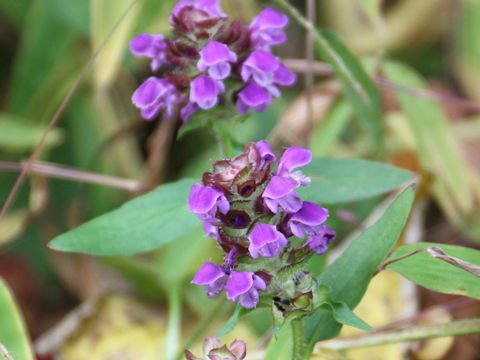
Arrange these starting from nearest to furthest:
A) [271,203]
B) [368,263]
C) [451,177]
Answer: [271,203]
[368,263]
[451,177]

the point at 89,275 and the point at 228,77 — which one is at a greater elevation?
the point at 228,77

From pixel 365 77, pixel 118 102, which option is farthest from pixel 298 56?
pixel 365 77

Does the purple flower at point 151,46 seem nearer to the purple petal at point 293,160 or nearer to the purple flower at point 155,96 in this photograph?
the purple flower at point 155,96

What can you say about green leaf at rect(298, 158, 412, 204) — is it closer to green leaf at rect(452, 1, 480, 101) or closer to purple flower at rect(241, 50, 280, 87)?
purple flower at rect(241, 50, 280, 87)

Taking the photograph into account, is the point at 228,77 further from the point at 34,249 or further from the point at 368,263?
the point at 34,249

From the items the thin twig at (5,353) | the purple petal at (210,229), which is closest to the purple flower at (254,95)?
the purple petal at (210,229)

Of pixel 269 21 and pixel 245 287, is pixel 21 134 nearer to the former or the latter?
pixel 269 21

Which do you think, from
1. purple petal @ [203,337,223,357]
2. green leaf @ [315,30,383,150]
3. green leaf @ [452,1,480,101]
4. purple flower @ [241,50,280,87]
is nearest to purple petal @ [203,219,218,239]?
purple petal @ [203,337,223,357]
